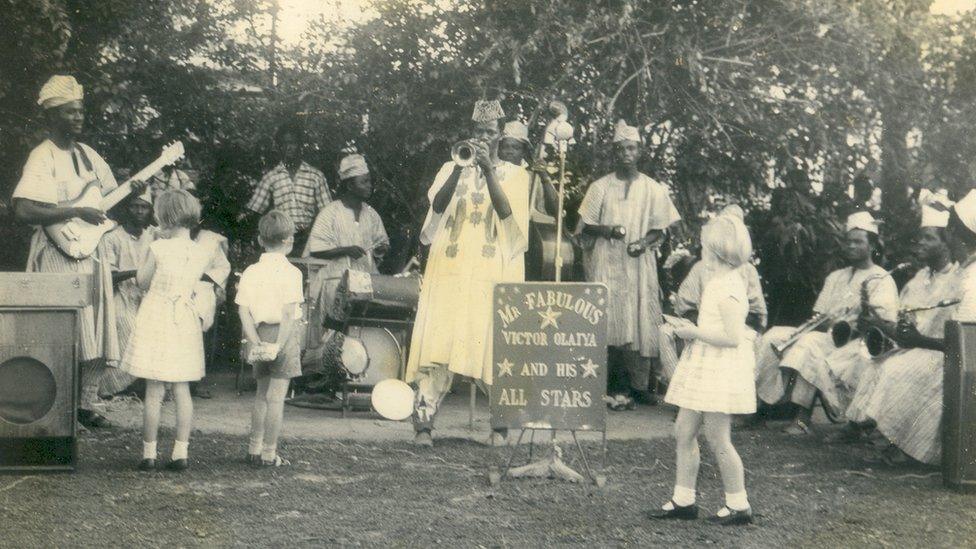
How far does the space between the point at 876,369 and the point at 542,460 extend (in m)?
2.40

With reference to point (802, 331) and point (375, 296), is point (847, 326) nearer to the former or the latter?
point (802, 331)

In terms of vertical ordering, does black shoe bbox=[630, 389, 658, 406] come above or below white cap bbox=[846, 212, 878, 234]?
below

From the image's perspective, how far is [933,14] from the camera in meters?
9.52

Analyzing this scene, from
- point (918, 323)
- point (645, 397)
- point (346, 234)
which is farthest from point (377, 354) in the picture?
point (918, 323)

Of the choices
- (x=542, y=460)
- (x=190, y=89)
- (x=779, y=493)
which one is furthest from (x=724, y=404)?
(x=190, y=89)

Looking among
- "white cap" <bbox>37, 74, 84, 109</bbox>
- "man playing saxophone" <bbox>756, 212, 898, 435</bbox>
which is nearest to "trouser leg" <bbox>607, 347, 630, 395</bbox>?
"man playing saxophone" <bbox>756, 212, 898, 435</bbox>

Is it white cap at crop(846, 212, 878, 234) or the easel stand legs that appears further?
white cap at crop(846, 212, 878, 234)

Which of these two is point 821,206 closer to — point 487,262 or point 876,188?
point 876,188

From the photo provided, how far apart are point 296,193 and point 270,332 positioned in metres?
3.95

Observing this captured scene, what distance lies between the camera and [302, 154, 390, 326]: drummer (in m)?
9.59

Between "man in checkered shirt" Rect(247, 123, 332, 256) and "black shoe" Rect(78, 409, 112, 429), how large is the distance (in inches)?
121

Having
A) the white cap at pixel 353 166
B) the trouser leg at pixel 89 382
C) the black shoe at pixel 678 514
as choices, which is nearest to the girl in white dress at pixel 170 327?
the trouser leg at pixel 89 382

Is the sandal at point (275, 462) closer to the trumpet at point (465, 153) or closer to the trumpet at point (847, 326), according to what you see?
the trumpet at point (465, 153)

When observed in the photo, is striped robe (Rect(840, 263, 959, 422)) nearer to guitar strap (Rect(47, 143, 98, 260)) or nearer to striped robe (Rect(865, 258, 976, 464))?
striped robe (Rect(865, 258, 976, 464))
